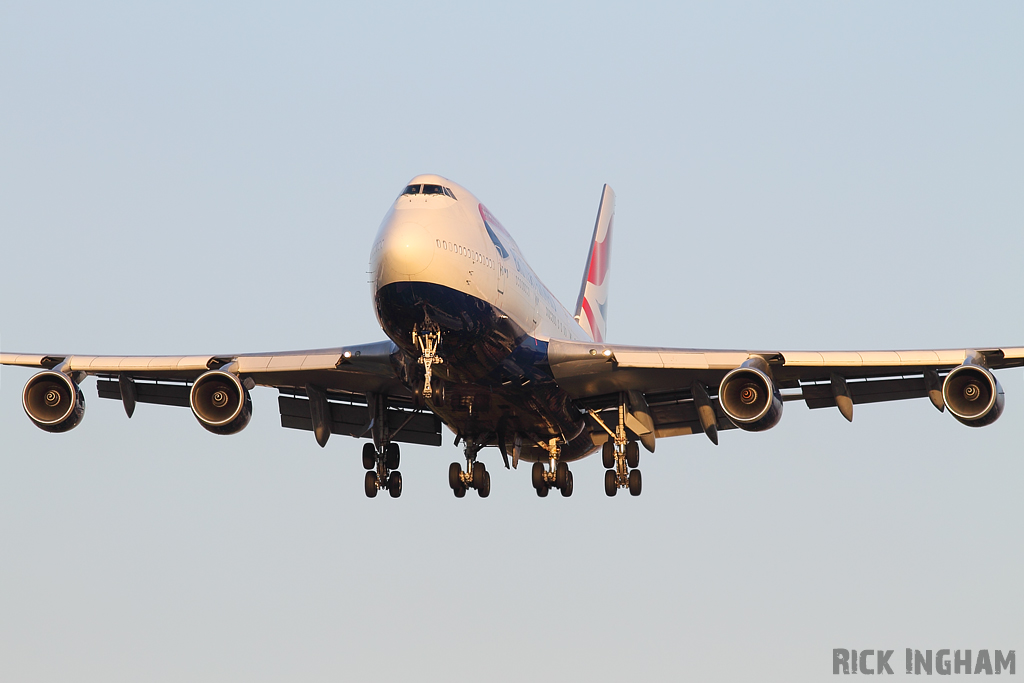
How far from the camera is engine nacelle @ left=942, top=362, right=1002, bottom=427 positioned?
88.3 feet

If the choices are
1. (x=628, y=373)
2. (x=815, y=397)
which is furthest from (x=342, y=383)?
(x=815, y=397)

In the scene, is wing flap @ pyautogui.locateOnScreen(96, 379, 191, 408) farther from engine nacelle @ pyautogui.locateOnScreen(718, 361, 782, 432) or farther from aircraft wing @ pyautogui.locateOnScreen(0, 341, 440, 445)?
engine nacelle @ pyautogui.locateOnScreen(718, 361, 782, 432)

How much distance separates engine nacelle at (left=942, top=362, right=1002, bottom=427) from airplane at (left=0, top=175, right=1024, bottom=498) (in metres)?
0.03

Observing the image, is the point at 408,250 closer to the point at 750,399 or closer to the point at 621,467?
the point at 750,399

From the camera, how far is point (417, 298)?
24.6 meters

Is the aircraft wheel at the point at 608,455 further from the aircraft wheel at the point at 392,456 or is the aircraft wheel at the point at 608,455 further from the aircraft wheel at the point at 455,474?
the aircraft wheel at the point at 392,456

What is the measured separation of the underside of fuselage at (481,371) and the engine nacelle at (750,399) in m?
4.10

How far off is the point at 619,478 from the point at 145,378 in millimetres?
11845

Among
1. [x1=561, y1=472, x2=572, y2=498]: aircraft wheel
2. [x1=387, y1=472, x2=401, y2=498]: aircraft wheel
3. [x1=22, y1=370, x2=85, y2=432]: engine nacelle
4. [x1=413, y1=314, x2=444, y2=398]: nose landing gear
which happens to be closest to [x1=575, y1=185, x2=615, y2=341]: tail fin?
[x1=561, y1=472, x2=572, y2=498]: aircraft wheel

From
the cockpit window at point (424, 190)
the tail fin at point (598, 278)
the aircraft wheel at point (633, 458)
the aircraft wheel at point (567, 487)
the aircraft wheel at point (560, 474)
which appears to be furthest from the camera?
the tail fin at point (598, 278)

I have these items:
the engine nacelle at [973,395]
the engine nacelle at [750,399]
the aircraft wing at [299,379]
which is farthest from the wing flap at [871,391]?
the aircraft wing at [299,379]

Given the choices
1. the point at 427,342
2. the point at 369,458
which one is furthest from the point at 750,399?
the point at 369,458

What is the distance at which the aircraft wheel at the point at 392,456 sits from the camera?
32.7 m

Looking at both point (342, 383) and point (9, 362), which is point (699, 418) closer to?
point (342, 383)
